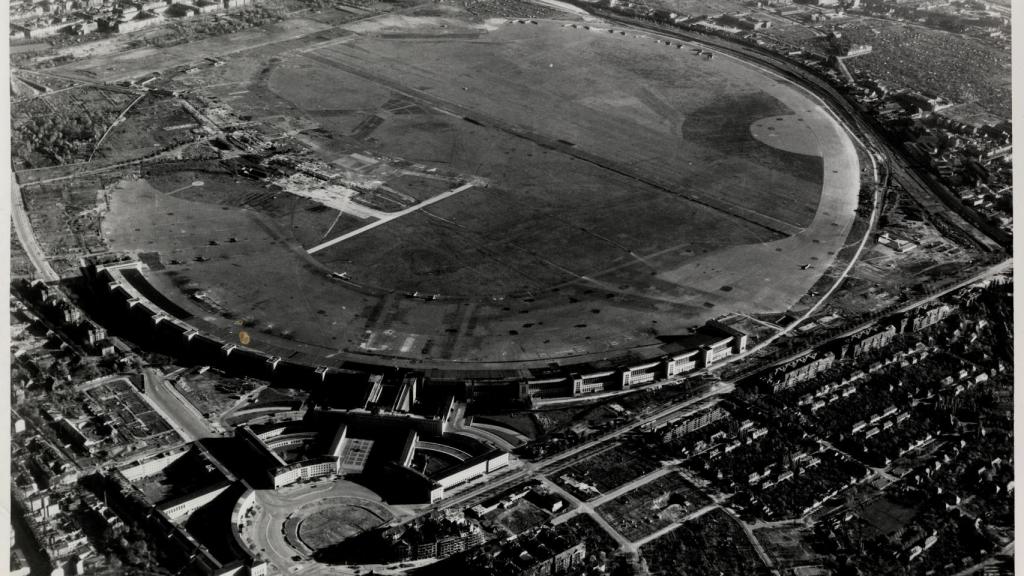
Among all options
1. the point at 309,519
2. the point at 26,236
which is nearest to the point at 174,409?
the point at 309,519

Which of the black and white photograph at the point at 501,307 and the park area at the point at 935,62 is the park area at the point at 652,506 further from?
the park area at the point at 935,62

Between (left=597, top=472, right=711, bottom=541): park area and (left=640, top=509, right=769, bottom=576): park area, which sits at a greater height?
(left=640, top=509, right=769, bottom=576): park area

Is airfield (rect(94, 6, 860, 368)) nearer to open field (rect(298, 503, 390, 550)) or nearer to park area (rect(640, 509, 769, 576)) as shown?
open field (rect(298, 503, 390, 550))

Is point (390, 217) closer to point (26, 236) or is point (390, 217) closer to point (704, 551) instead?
point (26, 236)

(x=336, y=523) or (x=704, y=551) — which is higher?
(x=704, y=551)

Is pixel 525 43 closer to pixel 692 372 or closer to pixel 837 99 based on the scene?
pixel 837 99

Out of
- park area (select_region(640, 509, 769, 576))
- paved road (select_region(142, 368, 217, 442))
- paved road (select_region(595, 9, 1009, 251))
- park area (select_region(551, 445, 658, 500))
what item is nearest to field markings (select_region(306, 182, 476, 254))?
paved road (select_region(142, 368, 217, 442))
